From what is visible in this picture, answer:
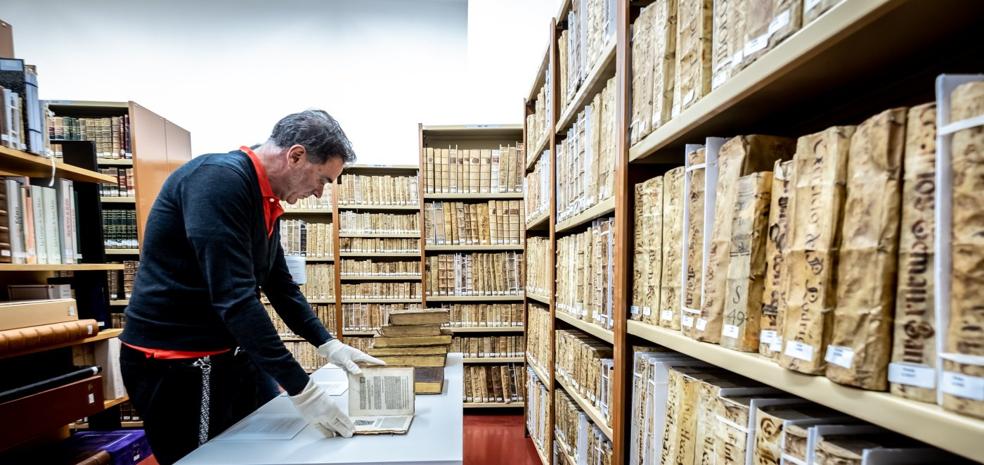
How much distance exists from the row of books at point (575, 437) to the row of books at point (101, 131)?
3698mm

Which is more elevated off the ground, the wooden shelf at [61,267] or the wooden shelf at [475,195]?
the wooden shelf at [475,195]

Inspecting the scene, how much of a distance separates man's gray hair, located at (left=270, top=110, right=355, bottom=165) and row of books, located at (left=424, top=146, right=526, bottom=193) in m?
1.74

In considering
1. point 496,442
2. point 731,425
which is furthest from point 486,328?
point 731,425

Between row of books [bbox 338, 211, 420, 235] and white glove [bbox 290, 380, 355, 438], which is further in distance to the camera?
row of books [bbox 338, 211, 420, 235]

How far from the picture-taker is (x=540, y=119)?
2168 millimetres

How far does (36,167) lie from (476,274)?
7.84ft

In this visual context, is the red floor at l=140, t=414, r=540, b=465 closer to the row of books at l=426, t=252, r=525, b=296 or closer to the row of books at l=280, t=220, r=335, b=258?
the row of books at l=426, t=252, r=525, b=296

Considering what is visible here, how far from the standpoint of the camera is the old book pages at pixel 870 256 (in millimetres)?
400

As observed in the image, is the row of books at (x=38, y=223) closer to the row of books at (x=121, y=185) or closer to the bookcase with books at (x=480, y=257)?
the row of books at (x=121, y=185)

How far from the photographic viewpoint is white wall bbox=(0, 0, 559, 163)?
11.6ft

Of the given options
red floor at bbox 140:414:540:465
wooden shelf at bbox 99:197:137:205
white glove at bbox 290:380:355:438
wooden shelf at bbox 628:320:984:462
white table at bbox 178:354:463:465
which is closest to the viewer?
wooden shelf at bbox 628:320:984:462

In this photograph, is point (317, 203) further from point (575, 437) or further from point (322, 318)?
point (575, 437)

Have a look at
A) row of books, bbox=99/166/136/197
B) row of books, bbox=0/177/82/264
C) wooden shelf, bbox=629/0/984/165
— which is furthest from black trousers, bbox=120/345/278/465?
row of books, bbox=99/166/136/197

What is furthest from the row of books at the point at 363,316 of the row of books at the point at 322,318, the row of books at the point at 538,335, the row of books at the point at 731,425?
the row of books at the point at 731,425
